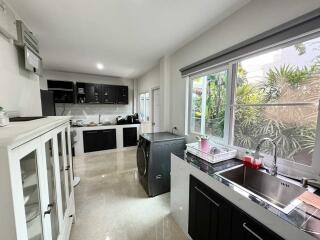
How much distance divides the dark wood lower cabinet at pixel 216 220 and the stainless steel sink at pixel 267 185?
0.62ft

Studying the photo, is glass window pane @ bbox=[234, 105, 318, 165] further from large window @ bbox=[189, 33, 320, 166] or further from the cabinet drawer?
the cabinet drawer

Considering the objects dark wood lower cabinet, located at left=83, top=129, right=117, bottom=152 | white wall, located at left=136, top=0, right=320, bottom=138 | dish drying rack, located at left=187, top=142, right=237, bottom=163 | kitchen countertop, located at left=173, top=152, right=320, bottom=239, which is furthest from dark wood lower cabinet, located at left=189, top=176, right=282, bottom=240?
dark wood lower cabinet, located at left=83, top=129, right=117, bottom=152

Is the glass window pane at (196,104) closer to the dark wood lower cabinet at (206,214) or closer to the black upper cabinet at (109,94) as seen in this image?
the dark wood lower cabinet at (206,214)

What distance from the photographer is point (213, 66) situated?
202cm

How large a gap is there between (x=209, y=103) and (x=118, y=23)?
5.57ft

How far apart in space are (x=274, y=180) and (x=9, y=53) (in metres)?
2.79

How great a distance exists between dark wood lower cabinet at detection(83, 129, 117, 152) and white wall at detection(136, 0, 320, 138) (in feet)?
7.87

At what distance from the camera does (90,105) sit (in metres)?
5.02

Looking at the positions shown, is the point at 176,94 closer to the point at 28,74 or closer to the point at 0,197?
the point at 28,74

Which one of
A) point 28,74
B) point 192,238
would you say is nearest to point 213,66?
point 192,238

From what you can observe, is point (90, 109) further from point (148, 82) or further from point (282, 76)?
point (282, 76)

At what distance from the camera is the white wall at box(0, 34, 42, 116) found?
1374mm

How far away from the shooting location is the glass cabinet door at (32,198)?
0.83 m

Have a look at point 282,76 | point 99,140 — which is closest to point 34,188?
point 282,76
